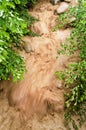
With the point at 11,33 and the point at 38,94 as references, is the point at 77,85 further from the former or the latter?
the point at 11,33

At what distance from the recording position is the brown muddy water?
367cm

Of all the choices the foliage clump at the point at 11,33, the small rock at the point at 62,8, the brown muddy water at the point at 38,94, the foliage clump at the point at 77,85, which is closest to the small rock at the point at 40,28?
the foliage clump at the point at 11,33

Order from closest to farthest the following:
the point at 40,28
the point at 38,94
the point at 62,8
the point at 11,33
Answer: the point at 11,33 → the point at 38,94 → the point at 40,28 → the point at 62,8

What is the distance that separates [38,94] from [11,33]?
1.24 metres

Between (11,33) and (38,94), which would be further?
(38,94)

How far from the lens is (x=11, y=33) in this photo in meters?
3.52

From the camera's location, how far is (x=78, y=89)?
3.46 metres

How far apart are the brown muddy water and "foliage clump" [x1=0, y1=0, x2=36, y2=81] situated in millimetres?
472

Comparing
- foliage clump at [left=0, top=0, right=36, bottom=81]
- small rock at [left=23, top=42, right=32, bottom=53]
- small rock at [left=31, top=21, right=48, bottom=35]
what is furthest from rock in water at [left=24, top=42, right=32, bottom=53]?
small rock at [left=31, top=21, right=48, bottom=35]

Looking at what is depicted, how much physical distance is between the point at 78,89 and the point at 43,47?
1548 millimetres

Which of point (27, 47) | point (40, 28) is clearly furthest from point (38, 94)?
point (40, 28)

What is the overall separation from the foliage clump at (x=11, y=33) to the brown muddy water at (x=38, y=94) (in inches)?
18.6

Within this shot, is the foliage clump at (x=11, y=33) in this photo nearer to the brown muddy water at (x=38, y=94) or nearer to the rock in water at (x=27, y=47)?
the rock in water at (x=27, y=47)

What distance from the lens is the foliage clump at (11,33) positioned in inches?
89.7
